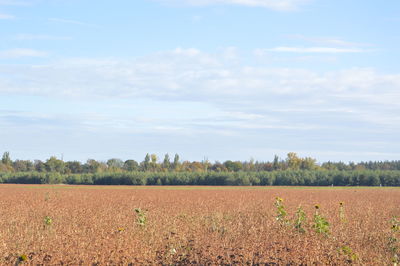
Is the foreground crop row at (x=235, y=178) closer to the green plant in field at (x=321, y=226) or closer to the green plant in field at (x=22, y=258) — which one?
the green plant in field at (x=321, y=226)

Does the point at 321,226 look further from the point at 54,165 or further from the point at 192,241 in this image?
the point at 54,165

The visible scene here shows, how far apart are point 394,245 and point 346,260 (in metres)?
4.09

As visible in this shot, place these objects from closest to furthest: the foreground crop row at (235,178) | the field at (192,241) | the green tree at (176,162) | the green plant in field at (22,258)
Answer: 1. the green plant in field at (22,258)
2. the field at (192,241)
3. the foreground crop row at (235,178)
4. the green tree at (176,162)

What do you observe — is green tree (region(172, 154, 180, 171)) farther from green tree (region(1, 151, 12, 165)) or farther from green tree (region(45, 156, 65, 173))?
green tree (region(1, 151, 12, 165))

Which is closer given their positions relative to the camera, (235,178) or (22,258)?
(22,258)

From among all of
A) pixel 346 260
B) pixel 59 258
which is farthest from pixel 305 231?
pixel 59 258

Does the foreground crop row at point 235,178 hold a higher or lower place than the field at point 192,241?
higher

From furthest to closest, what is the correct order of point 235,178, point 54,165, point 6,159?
point 6,159
point 54,165
point 235,178

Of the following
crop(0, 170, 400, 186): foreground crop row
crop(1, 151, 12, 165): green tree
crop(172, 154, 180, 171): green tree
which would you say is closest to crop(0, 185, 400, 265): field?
crop(0, 170, 400, 186): foreground crop row

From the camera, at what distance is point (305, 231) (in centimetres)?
1559

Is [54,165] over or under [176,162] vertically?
under

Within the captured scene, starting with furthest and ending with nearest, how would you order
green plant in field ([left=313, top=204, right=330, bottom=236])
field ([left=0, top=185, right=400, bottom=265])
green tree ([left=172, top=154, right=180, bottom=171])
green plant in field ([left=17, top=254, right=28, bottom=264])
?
green tree ([left=172, top=154, right=180, bottom=171]) < green plant in field ([left=313, top=204, right=330, bottom=236]) < field ([left=0, top=185, right=400, bottom=265]) < green plant in field ([left=17, top=254, right=28, bottom=264])

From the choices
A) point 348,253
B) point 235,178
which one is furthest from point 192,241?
point 235,178

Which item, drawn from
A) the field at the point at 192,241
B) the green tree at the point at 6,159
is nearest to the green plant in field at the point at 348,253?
the field at the point at 192,241
